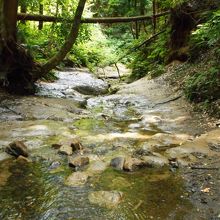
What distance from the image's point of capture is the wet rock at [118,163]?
5.18 m

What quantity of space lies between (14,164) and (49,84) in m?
7.71

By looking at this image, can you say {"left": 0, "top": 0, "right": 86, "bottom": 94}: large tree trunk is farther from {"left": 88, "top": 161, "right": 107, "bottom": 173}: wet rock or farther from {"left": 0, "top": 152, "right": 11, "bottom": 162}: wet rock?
{"left": 88, "top": 161, "right": 107, "bottom": 173}: wet rock

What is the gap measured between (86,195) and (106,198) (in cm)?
27

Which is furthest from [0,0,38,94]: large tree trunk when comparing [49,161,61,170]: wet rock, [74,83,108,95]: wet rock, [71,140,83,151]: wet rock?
[49,161,61,170]: wet rock

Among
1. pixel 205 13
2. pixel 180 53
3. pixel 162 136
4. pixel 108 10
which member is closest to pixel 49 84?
pixel 180 53

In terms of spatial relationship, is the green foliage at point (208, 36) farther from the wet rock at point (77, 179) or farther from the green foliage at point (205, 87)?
the wet rock at point (77, 179)

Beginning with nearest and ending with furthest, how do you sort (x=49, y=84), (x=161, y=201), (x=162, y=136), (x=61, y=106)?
1. (x=161, y=201)
2. (x=162, y=136)
3. (x=61, y=106)
4. (x=49, y=84)

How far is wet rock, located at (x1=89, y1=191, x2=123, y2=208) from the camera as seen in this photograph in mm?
4062

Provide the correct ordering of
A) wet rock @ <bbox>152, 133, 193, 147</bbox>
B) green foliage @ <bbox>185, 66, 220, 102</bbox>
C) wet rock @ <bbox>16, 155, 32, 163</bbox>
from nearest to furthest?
wet rock @ <bbox>16, 155, 32, 163</bbox>, wet rock @ <bbox>152, 133, 193, 147</bbox>, green foliage @ <bbox>185, 66, 220, 102</bbox>

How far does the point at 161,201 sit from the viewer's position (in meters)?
4.13

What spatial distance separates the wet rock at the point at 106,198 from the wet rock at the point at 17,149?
1.77 m

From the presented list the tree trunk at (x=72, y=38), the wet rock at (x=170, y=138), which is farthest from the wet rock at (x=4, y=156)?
the tree trunk at (x=72, y=38)

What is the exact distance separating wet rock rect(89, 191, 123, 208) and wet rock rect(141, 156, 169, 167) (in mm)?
1050

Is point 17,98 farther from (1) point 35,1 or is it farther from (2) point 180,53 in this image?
(2) point 180,53
